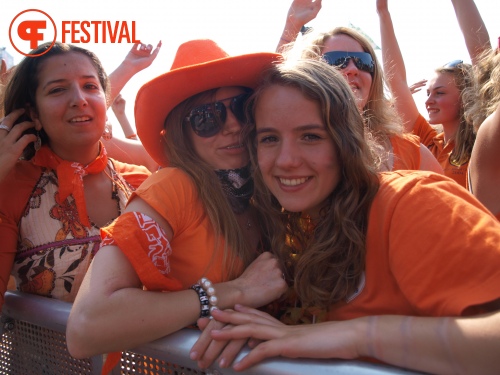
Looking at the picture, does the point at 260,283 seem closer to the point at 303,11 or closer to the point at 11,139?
the point at 11,139

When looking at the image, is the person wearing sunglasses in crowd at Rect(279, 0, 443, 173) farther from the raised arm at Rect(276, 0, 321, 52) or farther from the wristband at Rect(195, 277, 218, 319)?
the wristband at Rect(195, 277, 218, 319)

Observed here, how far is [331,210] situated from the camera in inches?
60.7

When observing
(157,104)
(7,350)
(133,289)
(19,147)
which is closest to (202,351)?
(133,289)

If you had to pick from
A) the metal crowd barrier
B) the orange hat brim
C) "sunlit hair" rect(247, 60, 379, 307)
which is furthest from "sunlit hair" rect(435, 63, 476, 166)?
the metal crowd barrier

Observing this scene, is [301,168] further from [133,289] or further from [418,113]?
[418,113]

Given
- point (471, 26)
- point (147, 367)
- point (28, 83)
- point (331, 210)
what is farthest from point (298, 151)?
point (471, 26)

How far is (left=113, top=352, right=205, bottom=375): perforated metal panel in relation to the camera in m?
1.28

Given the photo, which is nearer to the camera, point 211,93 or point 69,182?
point 211,93

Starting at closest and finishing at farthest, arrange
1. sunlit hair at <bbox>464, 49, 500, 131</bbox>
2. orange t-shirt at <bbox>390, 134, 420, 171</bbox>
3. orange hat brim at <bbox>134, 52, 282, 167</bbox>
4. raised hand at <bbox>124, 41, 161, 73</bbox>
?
orange hat brim at <bbox>134, 52, 282, 167</bbox> < sunlit hair at <bbox>464, 49, 500, 131</bbox> < orange t-shirt at <bbox>390, 134, 420, 171</bbox> < raised hand at <bbox>124, 41, 161, 73</bbox>

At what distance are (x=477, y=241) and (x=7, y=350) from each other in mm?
1879

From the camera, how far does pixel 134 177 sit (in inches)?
101

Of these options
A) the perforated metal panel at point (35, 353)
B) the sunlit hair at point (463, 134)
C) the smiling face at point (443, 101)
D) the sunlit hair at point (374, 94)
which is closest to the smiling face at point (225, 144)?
the perforated metal panel at point (35, 353)

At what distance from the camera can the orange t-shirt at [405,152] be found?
241cm

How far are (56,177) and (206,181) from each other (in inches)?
38.9
